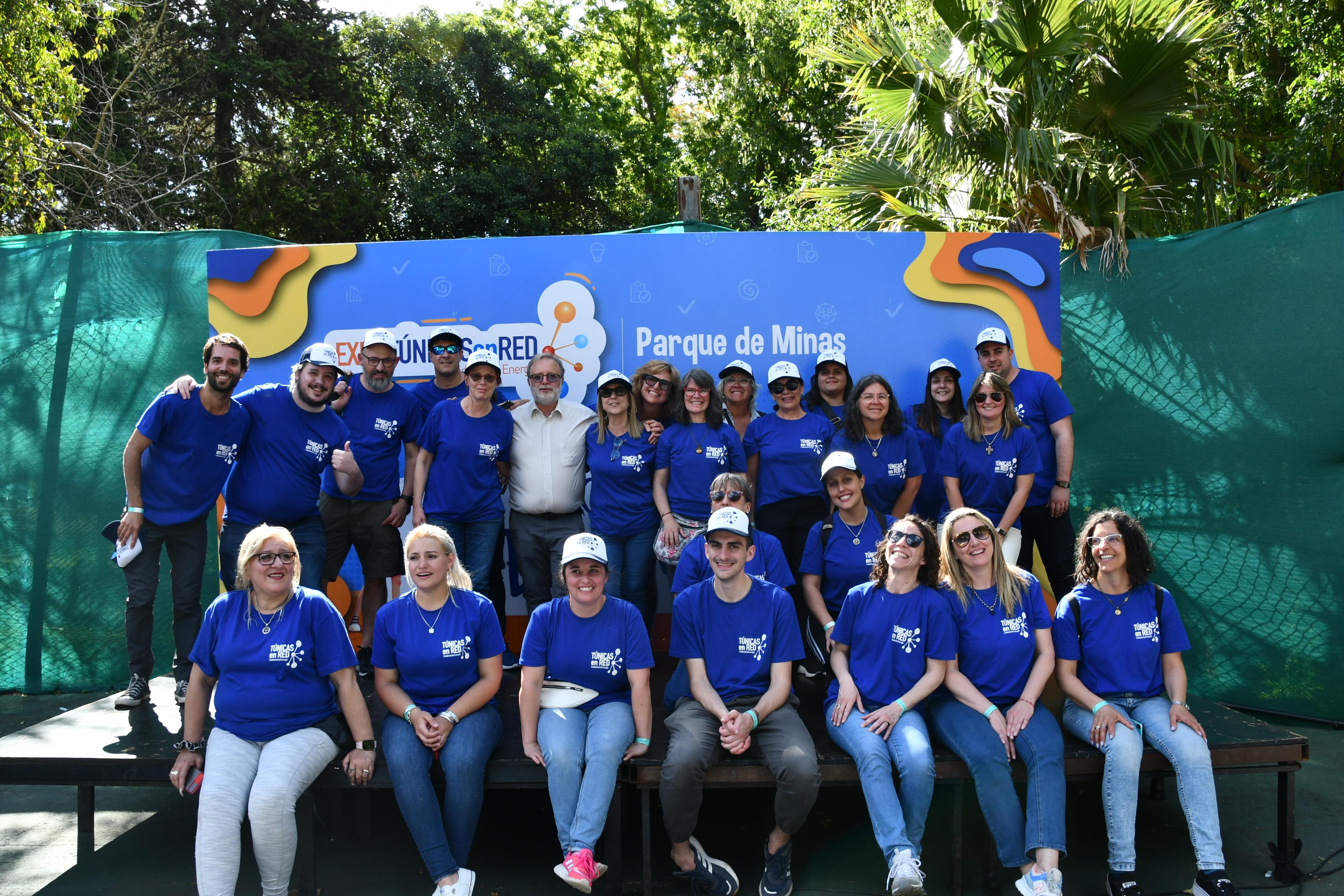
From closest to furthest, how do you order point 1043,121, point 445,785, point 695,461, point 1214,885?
point 1214,885
point 445,785
point 695,461
point 1043,121

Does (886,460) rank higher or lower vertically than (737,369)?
lower

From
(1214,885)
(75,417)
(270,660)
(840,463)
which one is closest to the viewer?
(1214,885)

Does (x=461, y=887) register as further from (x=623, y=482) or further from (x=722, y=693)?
(x=623, y=482)

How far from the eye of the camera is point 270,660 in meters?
3.47

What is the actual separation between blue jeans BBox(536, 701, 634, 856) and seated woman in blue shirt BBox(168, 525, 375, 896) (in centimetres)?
70

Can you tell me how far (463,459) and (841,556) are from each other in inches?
78.2

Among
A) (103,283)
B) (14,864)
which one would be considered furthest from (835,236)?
(14,864)

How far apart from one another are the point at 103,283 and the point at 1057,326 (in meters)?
6.10

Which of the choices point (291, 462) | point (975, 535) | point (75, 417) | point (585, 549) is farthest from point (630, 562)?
point (75, 417)

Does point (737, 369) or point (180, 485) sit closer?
point (180, 485)

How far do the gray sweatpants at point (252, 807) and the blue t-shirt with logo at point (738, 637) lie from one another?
1.48 m

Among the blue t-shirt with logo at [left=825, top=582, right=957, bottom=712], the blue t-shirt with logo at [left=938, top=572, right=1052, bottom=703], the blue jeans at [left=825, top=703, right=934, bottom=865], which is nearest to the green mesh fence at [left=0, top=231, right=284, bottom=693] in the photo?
the blue t-shirt with logo at [left=825, top=582, right=957, bottom=712]

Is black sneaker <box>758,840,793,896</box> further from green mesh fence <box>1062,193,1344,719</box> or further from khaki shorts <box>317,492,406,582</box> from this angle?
green mesh fence <box>1062,193,1344,719</box>

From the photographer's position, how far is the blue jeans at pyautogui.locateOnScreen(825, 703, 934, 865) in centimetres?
336
